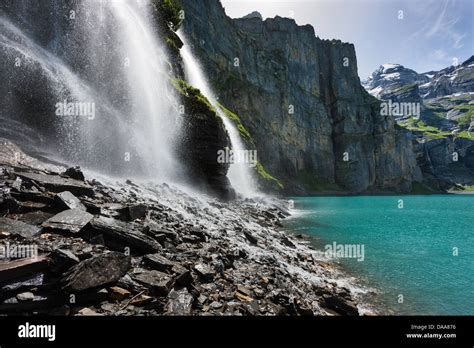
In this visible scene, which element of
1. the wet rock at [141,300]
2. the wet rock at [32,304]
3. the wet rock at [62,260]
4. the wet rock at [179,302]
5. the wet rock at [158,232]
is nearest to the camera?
the wet rock at [32,304]

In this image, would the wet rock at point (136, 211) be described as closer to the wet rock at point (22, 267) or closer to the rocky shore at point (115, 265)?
the rocky shore at point (115, 265)

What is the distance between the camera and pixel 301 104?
153 meters

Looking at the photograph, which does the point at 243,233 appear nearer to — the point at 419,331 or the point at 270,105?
the point at 419,331

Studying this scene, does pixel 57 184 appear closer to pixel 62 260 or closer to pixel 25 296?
pixel 62 260

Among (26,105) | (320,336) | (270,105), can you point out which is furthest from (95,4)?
(270,105)

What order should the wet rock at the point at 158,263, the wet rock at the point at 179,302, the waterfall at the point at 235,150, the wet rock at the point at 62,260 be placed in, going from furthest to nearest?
the waterfall at the point at 235,150, the wet rock at the point at 158,263, the wet rock at the point at 62,260, the wet rock at the point at 179,302

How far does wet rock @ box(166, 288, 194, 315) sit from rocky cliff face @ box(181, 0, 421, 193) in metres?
107

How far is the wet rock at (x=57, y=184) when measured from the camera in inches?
427

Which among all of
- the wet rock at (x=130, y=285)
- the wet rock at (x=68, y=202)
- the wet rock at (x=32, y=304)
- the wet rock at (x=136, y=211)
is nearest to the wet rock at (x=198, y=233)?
the wet rock at (x=136, y=211)

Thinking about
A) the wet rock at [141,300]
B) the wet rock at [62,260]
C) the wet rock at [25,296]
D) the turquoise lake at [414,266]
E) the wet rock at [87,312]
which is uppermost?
the wet rock at [62,260]

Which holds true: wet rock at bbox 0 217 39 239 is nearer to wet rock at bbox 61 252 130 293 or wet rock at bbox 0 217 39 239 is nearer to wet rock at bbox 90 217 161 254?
wet rock at bbox 90 217 161 254

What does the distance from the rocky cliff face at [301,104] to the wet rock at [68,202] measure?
10270cm

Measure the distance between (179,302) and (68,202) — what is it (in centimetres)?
636

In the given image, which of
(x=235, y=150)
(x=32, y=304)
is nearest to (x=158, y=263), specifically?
(x=32, y=304)
